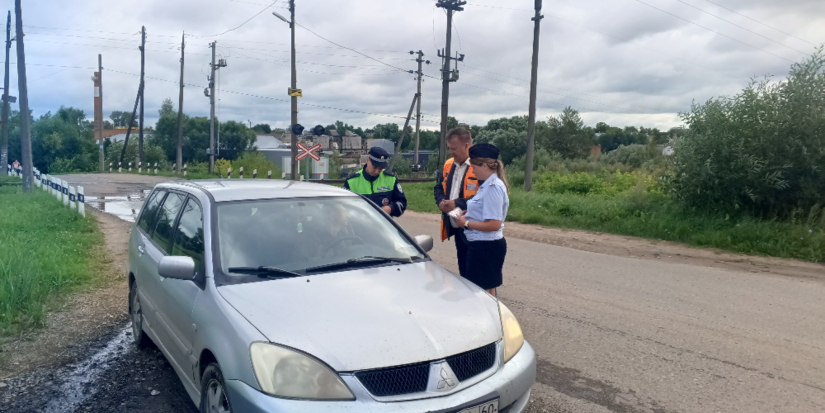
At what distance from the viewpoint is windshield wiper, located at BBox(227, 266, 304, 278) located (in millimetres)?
3395

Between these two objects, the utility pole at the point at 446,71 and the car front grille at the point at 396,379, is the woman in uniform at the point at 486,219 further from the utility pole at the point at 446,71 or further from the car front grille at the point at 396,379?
the utility pole at the point at 446,71

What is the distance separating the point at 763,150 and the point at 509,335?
10.7 metres

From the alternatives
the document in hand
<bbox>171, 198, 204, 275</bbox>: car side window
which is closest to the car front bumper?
<bbox>171, 198, 204, 275</bbox>: car side window

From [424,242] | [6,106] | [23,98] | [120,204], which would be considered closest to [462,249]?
[424,242]

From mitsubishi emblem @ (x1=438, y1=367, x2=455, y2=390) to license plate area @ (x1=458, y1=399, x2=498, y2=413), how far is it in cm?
13

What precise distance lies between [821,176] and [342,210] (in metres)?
10.7

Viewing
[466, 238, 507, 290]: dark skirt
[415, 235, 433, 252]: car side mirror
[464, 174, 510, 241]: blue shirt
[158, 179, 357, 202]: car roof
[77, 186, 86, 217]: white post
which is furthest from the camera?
[77, 186, 86, 217]: white post

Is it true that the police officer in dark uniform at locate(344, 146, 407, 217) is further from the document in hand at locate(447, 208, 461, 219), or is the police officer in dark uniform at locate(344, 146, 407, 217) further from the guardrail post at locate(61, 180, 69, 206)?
the guardrail post at locate(61, 180, 69, 206)

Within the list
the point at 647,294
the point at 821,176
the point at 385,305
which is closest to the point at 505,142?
the point at 821,176

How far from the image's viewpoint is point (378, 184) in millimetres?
6105

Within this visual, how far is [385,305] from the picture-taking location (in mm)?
3109

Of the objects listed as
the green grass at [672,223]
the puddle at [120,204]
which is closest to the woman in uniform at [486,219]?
the green grass at [672,223]

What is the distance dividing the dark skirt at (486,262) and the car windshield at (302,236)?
67cm

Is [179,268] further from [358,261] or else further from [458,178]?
[458,178]
